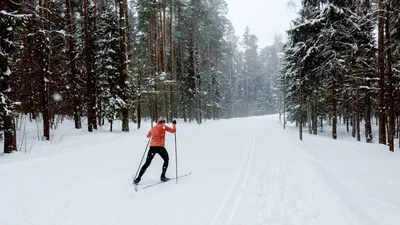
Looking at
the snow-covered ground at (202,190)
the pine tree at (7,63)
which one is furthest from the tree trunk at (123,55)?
the pine tree at (7,63)

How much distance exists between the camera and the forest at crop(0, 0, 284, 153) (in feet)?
40.4

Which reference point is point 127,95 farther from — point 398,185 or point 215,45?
point 215,45

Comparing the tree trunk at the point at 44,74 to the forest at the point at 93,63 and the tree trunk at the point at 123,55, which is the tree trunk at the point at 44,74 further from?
the tree trunk at the point at 123,55

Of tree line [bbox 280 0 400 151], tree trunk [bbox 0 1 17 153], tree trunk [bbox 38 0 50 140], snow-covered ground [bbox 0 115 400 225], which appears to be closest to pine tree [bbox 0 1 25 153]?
tree trunk [bbox 0 1 17 153]

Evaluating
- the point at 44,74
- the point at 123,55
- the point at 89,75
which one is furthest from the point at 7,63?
the point at 123,55

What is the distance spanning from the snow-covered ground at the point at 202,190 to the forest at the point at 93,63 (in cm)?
346

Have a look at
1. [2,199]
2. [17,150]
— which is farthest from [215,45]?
[2,199]

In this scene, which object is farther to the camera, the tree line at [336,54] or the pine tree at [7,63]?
the tree line at [336,54]

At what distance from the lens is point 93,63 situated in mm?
19969

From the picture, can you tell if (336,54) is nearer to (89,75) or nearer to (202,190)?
(202,190)

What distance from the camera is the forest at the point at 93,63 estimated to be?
1230 cm

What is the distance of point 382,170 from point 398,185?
1.91 m

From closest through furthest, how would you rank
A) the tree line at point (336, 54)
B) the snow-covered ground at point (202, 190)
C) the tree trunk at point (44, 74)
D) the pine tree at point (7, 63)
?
the snow-covered ground at point (202, 190) → the pine tree at point (7, 63) → the tree trunk at point (44, 74) → the tree line at point (336, 54)

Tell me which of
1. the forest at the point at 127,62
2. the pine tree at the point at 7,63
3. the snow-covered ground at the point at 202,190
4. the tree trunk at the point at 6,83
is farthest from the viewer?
the forest at the point at 127,62
